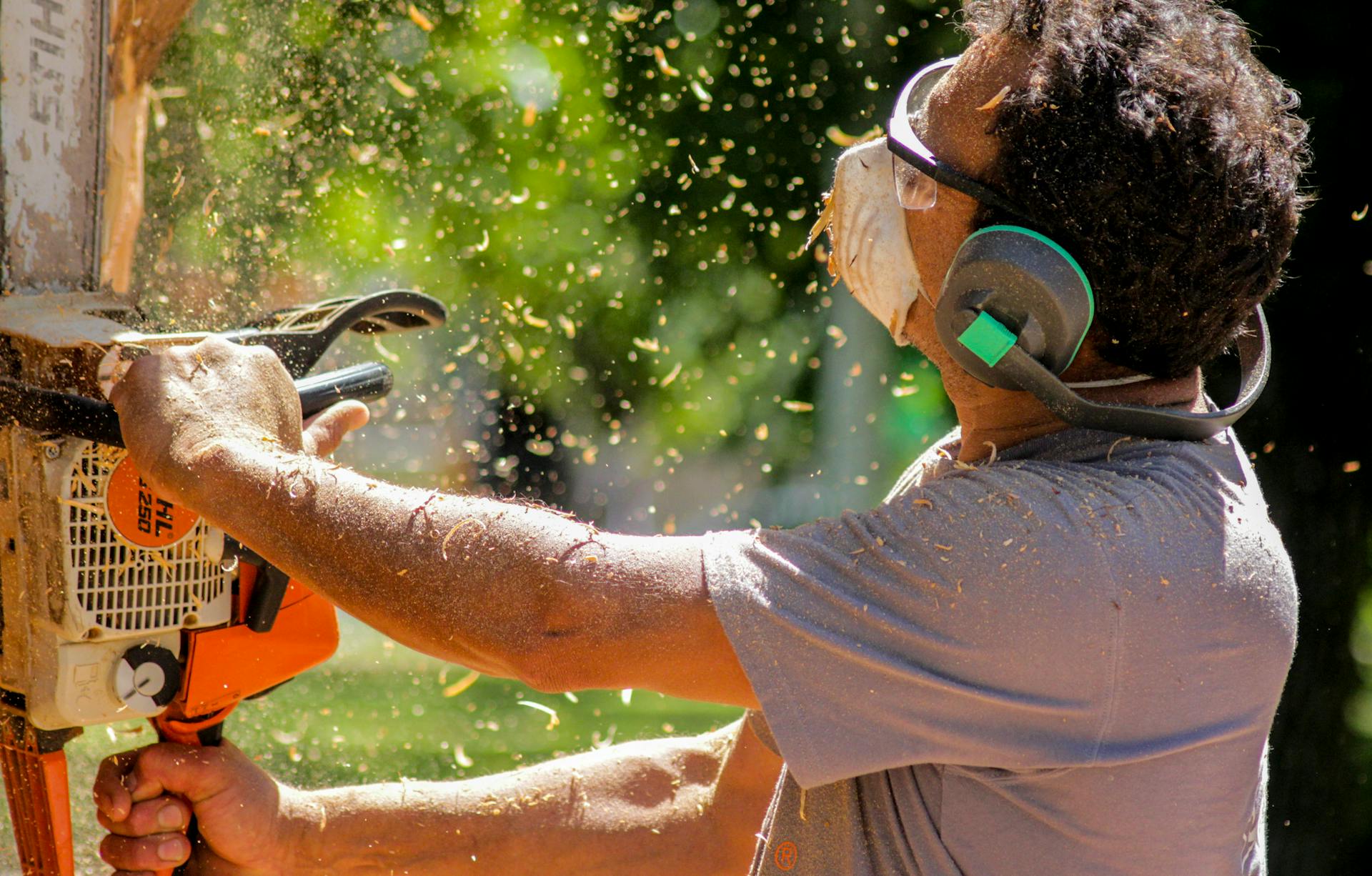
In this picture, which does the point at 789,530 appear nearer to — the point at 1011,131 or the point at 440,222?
the point at 1011,131

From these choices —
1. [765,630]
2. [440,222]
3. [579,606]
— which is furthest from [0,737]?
[440,222]

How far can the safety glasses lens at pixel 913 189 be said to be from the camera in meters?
1.48

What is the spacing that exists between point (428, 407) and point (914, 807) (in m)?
9.10

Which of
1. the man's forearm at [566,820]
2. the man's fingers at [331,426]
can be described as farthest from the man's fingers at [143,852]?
the man's fingers at [331,426]

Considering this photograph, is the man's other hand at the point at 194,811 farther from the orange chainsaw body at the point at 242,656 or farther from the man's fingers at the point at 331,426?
the man's fingers at the point at 331,426

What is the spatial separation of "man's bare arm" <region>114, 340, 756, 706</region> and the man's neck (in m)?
0.49

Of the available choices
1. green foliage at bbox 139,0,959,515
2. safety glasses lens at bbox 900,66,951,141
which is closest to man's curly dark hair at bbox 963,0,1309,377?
safety glasses lens at bbox 900,66,951,141

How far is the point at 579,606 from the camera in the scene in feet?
4.10

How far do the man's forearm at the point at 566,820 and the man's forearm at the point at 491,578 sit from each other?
759mm

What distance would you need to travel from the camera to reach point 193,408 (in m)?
1.37

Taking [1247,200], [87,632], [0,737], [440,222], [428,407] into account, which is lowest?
[428,407]

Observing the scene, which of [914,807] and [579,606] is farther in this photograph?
[914,807]

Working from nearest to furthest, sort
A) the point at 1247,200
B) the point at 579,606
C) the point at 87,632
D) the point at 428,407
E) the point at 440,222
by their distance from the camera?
the point at 579,606 < the point at 1247,200 < the point at 87,632 < the point at 440,222 < the point at 428,407

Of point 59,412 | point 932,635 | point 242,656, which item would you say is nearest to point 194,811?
point 242,656
